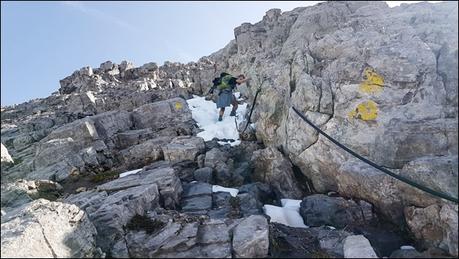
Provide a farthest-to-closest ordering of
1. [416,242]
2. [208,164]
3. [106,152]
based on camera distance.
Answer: [106,152] < [208,164] < [416,242]

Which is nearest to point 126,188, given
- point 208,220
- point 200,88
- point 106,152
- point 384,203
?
point 208,220

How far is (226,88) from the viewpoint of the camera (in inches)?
805

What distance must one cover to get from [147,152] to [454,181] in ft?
40.4

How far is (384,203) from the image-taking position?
10.3 meters

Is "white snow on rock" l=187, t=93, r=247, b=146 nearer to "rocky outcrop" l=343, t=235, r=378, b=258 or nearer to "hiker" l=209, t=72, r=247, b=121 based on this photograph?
"hiker" l=209, t=72, r=247, b=121

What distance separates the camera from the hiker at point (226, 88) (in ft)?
65.6

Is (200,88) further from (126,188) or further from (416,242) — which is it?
(416,242)

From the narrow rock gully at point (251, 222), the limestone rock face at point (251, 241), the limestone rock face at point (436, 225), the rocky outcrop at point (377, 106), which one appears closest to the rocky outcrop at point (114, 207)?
the narrow rock gully at point (251, 222)

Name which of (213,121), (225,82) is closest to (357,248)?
(225,82)

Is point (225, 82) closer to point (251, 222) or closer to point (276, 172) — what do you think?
point (276, 172)

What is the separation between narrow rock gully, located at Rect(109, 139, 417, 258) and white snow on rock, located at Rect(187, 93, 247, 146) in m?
3.68

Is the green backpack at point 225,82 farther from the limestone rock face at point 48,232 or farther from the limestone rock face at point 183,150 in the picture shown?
the limestone rock face at point 48,232

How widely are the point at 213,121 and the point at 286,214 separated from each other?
34.3ft

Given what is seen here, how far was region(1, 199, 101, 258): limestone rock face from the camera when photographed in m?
7.50
